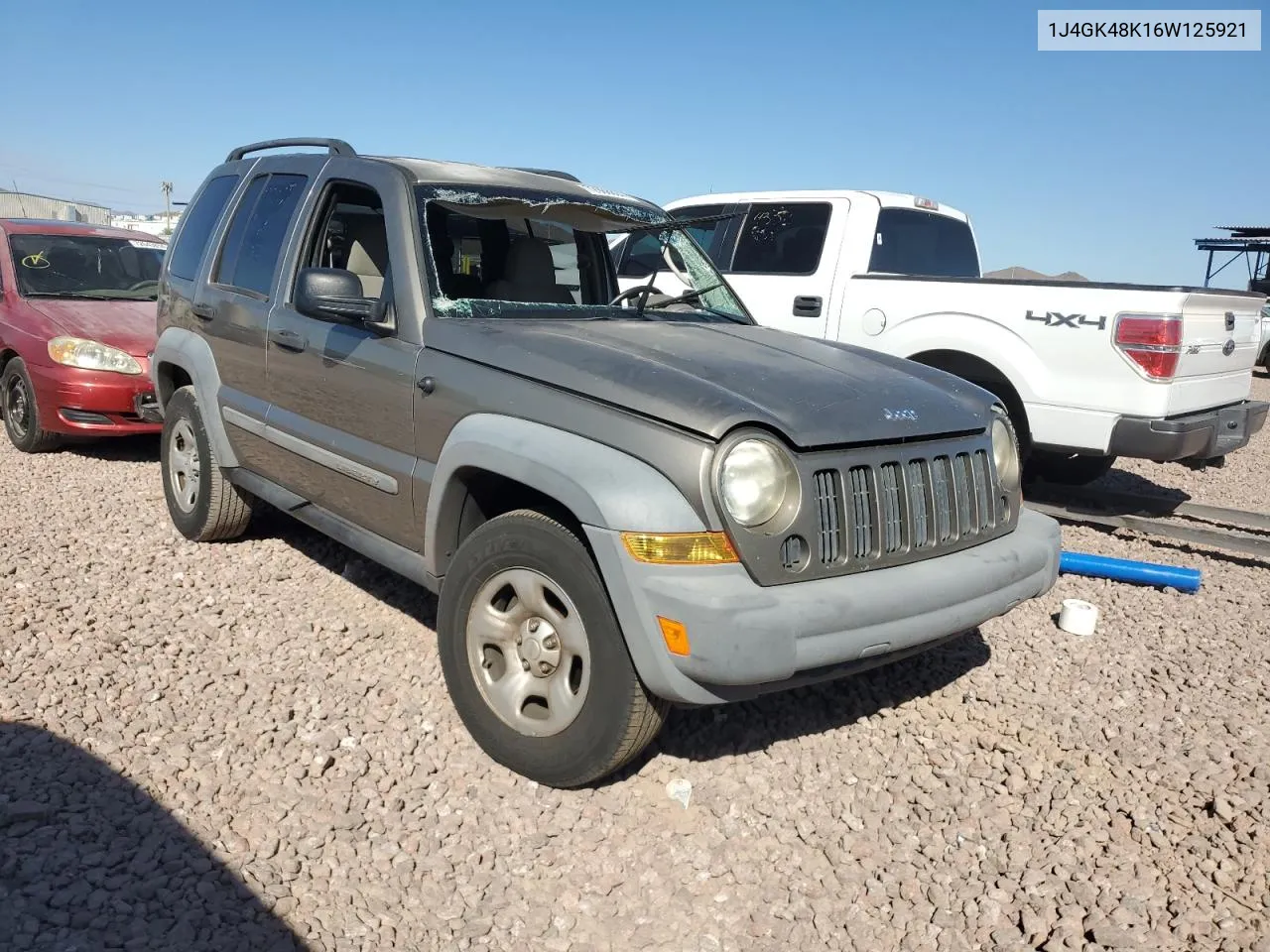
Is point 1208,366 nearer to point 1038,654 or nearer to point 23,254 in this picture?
point 1038,654

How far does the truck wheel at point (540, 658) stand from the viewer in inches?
106

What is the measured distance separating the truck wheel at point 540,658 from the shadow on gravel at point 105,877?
0.86m

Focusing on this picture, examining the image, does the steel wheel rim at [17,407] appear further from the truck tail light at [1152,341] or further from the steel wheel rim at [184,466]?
the truck tail light at [1152,341]

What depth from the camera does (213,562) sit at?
15.8 feet

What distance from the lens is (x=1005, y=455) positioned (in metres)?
3.42

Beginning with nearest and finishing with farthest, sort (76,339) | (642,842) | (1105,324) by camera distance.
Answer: (642,842), (1105,324), (76,339)

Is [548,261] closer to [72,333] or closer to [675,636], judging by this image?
[675,636]

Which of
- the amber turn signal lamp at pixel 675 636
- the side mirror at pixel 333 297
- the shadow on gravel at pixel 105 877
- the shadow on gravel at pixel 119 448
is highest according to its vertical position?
the side mirror at pixel 333 297

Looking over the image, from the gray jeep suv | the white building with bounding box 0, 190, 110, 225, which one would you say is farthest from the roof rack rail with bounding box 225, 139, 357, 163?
the white building with bounding box 0, 190, 110, 225

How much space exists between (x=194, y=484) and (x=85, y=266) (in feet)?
12.6

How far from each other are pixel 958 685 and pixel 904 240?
14.1 feet

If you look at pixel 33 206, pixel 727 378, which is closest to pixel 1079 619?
pixel 727 378

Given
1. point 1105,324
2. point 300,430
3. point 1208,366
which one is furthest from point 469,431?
point 1208,366

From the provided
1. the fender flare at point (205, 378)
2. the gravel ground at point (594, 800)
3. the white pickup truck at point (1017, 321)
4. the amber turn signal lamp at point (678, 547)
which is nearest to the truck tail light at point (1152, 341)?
the white pickup truck at point (1017, 321)
